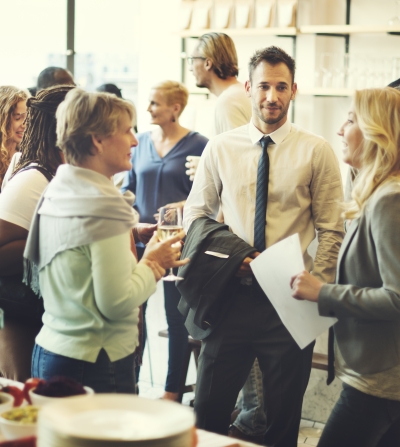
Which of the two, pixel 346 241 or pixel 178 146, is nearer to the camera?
pixel 346 241

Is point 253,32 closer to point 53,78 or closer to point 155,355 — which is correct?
point 53,78

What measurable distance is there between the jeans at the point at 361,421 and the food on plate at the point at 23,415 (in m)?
0.95

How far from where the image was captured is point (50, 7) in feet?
22.3

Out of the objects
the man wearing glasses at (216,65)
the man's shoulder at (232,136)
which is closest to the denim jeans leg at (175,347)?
the man wearing glasses at (216,65)

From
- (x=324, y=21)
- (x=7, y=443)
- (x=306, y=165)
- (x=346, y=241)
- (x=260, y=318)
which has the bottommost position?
(x=260, y=318)

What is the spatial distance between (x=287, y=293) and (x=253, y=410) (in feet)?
4.51

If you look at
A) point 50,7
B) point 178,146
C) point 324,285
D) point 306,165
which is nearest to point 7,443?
point 324,285

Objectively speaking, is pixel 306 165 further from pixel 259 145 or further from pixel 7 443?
pixel 7 443

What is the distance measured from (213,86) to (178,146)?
0.38m

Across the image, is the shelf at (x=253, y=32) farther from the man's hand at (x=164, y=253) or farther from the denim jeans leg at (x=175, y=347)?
the man's hand at (x=164, y=253)

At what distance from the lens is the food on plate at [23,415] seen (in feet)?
3.91

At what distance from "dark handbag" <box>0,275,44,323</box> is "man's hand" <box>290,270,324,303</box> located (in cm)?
80

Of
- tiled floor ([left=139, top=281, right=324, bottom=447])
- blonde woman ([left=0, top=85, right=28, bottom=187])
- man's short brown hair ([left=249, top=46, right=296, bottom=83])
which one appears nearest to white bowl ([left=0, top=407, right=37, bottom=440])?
man's short brown hair ([left=249, top=46, right=296, bottom=83])

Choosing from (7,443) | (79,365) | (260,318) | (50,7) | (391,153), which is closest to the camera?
(7,443)
